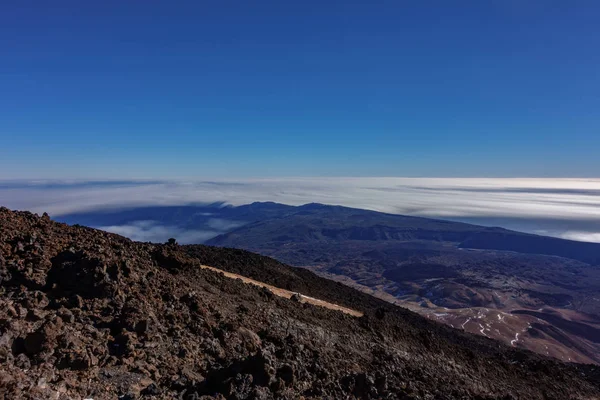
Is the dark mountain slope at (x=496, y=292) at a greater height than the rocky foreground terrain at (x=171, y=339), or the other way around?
the rocky foreground terrain at (x=171, y=339)

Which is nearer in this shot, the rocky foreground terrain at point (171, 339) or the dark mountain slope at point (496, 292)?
the rocky foreground terrain at point (171, 339)

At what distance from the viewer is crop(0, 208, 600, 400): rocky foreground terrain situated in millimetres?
6855

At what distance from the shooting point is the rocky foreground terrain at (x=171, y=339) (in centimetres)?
686

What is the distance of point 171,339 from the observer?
8656 mm

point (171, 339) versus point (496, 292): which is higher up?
point (171, 339)

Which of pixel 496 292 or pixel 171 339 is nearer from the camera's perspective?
pixel 171 339

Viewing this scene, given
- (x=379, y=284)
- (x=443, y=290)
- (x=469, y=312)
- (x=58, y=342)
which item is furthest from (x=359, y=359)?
(x=379, y=284)

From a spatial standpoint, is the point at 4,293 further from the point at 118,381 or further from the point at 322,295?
the point at 322,295

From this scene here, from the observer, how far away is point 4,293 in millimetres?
8344

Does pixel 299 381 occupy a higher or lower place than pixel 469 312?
higher

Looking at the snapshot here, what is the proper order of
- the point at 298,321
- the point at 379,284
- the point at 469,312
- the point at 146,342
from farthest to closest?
the point at 379,284 < the point at 469,312 < the point at 298,321 < the point at 146,342

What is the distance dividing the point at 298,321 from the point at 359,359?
2.48 meters

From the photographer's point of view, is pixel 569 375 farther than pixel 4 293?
Yes

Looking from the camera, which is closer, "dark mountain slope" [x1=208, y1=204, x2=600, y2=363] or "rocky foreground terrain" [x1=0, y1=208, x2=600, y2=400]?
"rocky foreground terrain" [x1=0, y1=208, x2=600, y2=400]
